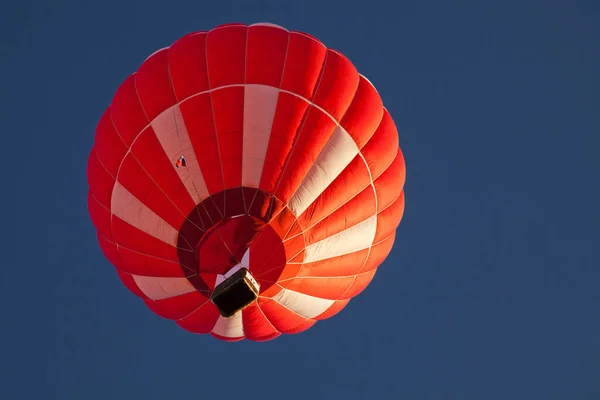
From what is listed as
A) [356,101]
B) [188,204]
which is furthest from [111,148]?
[356,101]

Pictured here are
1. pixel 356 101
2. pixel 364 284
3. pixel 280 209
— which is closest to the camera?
pixel 280 209

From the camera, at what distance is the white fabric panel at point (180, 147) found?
11266 mm

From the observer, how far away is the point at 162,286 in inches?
476

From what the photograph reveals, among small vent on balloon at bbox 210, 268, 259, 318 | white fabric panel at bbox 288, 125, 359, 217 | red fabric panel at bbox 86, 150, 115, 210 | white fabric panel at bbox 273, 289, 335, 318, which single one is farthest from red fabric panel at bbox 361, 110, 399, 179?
red fabric panel at bbox 86, 150, 115, 210

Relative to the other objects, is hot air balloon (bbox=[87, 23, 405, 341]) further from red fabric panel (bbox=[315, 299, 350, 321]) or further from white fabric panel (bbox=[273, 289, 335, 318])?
red fabric panel (bbox=[315, 299, 350, 321])

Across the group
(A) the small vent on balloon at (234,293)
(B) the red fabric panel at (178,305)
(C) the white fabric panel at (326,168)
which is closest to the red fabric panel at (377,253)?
(C) the white fabric panel at (326,168)

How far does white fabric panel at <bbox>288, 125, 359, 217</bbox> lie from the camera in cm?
1128

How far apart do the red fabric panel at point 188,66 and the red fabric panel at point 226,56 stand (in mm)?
93

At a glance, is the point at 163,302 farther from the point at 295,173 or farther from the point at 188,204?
the point at 295,173

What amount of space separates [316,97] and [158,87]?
2057mm

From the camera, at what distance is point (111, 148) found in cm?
1187

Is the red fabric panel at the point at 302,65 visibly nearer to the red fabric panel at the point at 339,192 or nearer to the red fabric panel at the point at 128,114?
the red fabric panel at the point at 339,192

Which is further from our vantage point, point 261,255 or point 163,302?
point 163,302

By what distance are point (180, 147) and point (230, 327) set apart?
2.86m
